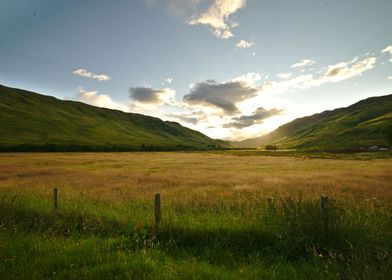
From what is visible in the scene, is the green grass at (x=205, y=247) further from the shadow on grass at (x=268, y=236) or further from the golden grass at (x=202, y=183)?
the golden grass at (x=202, y=183)

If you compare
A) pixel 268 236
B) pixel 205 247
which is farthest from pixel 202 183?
pixel 205 247

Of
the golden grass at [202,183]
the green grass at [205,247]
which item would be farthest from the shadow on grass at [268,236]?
the golden grass at [202,183]

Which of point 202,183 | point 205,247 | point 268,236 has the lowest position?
point 202,183

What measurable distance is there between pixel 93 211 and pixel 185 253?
6.07 meters

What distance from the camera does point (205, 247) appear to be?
7.93 meters

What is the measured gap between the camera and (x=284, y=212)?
9.15 metres

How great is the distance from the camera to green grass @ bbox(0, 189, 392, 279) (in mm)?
6168

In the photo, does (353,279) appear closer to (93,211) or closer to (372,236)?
(372,236)

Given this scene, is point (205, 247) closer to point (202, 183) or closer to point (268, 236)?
point (268, 236)

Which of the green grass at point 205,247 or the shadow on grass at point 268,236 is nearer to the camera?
the green grass at point 205,247

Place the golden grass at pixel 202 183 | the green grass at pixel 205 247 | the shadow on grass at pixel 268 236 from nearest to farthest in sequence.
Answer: the green grass at pixel 205 247, the shadow on grass at pixel 268 236, the golden grass at pixel 202 183

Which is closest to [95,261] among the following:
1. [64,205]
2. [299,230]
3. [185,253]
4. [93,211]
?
[185,253]

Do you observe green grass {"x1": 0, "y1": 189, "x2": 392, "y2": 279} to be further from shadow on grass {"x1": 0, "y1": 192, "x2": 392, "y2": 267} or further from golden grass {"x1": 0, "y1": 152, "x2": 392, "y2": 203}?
golden grass {"x1": 0, "y1": 152, "x2": 392, "y2": 203}

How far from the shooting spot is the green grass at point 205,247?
6.17 m
